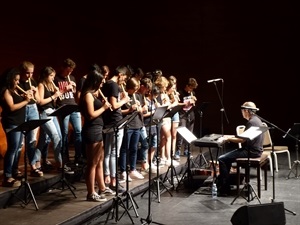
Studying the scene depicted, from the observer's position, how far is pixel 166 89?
24.3 ft

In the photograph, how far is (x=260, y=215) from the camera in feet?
13.6

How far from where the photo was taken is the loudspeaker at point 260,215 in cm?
408

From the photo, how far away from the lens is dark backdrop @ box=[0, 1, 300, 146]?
10.9m

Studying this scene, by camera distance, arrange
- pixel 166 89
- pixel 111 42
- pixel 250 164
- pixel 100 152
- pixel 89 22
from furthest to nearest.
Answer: pixel 111 42
pixel 89 22
pixel 166 89
pixel 250 164
pixel 100 152

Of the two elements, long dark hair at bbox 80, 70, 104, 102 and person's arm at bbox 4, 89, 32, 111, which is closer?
long dark hair at bbox 80, 70, 104, 102

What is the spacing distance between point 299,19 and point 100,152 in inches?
306

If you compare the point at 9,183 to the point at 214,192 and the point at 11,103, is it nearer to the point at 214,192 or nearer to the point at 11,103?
the point at 11,103

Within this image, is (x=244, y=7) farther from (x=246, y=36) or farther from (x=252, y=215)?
(x=252, y=215)

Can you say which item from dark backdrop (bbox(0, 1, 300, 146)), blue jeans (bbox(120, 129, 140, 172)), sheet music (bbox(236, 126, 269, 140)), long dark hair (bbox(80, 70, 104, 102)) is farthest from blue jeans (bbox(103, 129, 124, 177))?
dark backdrop (bbox(0, 1, 300, 146))

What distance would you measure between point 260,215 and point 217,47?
7727mm

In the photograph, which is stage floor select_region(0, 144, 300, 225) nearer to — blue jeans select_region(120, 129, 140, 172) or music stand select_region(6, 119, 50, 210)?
music stand select_region(6, 119, 50, 210)

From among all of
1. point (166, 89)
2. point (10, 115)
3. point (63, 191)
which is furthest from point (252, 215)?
point (166, 89)

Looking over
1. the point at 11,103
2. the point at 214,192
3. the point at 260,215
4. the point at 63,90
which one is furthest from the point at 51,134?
the point at 260,215

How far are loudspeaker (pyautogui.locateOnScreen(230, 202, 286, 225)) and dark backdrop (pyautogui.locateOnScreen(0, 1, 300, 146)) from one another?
5733mm
